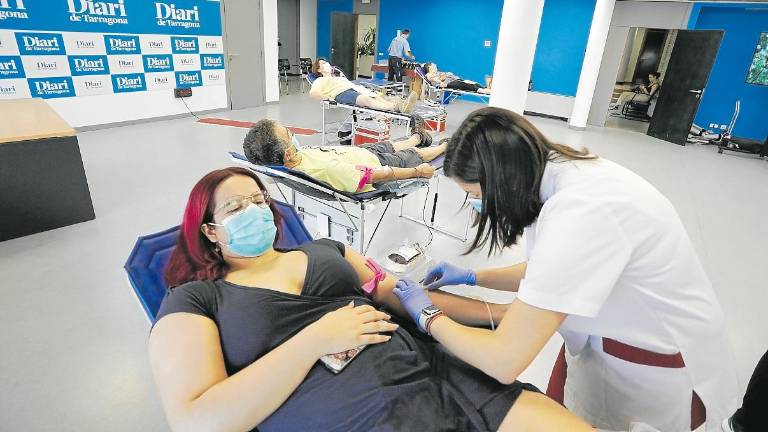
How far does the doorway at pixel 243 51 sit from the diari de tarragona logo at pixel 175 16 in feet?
1.53

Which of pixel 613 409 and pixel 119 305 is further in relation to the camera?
pixel 119 305

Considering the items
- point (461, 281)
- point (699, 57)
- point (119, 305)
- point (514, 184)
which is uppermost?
point (699, 57)

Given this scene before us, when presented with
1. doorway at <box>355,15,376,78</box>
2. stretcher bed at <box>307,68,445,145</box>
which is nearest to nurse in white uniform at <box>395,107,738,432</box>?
stretcher bed at <box>307,68,445,145</box>

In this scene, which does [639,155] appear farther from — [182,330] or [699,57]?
[182,330]

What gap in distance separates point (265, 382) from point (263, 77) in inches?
274

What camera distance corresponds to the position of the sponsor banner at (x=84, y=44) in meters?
4.62

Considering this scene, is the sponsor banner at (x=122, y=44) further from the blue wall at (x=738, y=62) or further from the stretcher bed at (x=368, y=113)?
the blue wall at (x=738, y=62)

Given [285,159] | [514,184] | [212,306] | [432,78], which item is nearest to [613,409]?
[514,184]

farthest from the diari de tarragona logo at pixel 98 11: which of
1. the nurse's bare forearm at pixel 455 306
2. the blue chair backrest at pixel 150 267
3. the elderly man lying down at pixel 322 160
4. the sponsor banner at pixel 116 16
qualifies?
the nurse's bare forearm at pixel 455 306

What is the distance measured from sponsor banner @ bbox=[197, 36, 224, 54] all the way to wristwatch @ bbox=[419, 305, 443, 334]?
6215 mm

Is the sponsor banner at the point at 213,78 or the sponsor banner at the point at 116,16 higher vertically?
the sponsor banner at the point at 116,16

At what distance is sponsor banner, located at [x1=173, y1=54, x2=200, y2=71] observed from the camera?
224 inches

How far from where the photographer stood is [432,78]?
6.88 metres

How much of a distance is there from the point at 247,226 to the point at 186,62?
5.75 meters
